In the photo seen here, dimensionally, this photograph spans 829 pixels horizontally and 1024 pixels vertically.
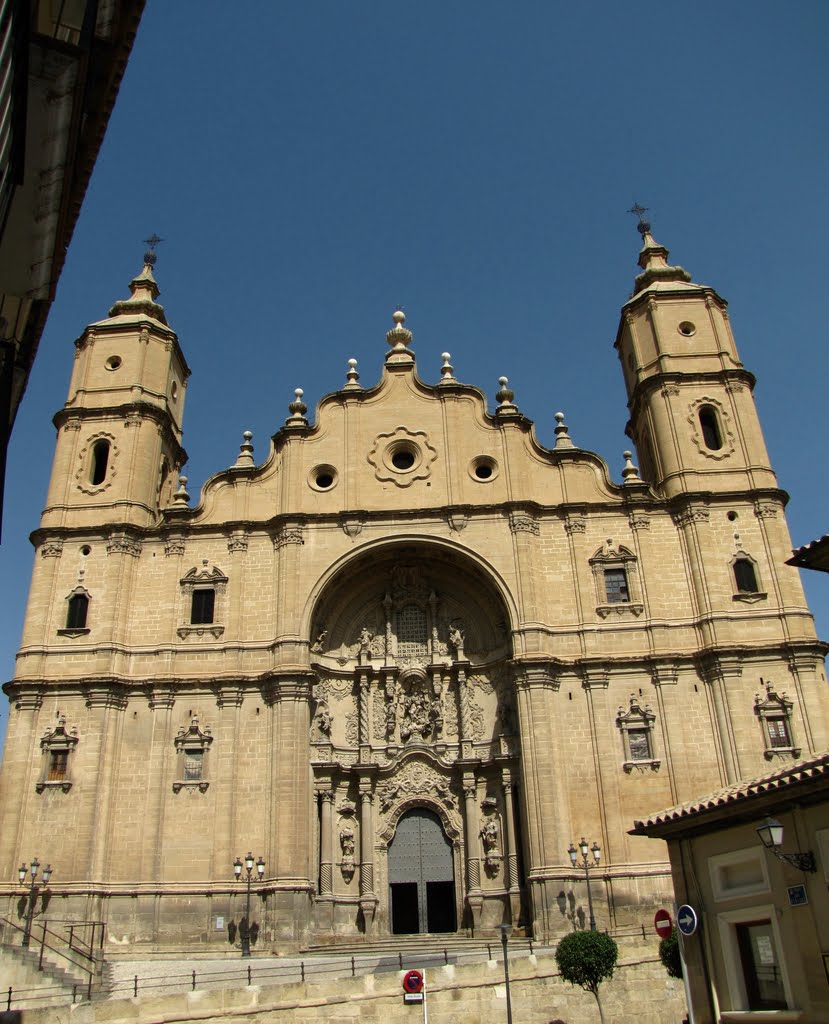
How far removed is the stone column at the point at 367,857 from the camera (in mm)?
28672

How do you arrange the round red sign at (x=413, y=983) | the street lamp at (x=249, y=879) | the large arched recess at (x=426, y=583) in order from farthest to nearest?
1. the large arched recess at (x=426, y=583)
2. the street lamp at (x=249, y=879)
3. the round red sign at (x=413, y=983)

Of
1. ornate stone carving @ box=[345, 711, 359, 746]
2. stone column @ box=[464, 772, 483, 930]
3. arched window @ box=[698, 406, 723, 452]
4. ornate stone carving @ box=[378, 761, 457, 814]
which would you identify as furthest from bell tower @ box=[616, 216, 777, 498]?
ornate stone carving @ box=[345, 711, 359, 746]

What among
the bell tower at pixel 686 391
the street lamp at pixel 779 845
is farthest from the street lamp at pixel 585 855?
the street lamp at pixel 779 845

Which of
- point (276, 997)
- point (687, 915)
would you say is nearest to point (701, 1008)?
point (687, 915)

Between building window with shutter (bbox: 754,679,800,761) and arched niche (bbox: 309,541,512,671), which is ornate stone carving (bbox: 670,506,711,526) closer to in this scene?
building window with shutter (bbox: 754,679,800,761)

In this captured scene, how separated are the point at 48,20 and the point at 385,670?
81.2ft

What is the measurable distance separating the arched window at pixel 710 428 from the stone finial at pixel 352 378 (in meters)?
12.7

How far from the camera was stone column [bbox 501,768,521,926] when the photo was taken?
28.0m

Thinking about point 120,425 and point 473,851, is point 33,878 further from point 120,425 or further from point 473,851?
point 120,425

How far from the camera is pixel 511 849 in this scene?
2892cm

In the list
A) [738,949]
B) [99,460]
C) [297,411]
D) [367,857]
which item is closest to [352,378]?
[297,411]

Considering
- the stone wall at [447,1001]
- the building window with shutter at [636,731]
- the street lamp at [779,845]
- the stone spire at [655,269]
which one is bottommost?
the stone wall at [447,1001]

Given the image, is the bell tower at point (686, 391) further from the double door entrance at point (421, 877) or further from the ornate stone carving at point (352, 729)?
the double door entrance at point (421, 877)

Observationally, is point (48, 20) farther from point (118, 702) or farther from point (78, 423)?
point (78, 423)
